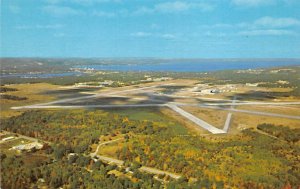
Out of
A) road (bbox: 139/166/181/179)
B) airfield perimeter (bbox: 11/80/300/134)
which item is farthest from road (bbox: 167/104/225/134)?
road (bbox: 139/166/181/179)

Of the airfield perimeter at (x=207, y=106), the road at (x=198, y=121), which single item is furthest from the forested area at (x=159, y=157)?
the airfield perimeter at (x=207, y=106)

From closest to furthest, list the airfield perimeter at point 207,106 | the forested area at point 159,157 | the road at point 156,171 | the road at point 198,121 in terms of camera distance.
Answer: the forested area at point 159,157
the road at point 156,171
the road at point 198,121
the airfield perimeter at point 207,106

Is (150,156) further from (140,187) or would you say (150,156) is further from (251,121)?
(251,121)

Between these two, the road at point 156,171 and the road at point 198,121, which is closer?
the road at point 156,171

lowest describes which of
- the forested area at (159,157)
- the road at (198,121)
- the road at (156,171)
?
the road at (156,171)

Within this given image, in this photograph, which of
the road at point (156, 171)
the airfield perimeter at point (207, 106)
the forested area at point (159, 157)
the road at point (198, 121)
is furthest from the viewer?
the airfield perimeter at point (207, 106)

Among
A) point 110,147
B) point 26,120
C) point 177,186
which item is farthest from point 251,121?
point 26,120

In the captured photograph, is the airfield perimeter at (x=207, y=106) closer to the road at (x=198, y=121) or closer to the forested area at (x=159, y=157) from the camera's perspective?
the road at (x=198, y=121)

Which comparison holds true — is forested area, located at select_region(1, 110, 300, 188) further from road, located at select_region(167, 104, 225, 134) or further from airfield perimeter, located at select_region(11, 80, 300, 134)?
airfield perimeter, located at select_region(11, 80, 300, 134)
